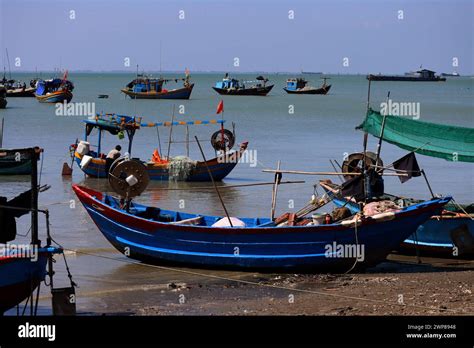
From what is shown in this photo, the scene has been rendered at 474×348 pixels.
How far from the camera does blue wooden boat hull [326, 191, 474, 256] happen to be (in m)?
→ 14.3

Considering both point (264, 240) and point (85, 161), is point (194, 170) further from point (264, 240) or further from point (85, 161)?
point (264, 240)

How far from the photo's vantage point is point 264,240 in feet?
44.2

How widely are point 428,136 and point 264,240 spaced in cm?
455

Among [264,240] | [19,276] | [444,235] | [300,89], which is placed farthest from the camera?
[300,89]

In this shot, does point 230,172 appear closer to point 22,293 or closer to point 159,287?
point 159,287

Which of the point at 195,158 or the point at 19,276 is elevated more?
the point at 19,276

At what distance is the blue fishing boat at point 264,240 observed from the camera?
13.2 meters

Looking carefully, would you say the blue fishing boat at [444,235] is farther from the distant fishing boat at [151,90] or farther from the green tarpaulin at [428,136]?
the distant fishing boat at [151,90]

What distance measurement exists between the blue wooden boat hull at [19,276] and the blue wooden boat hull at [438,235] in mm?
5426

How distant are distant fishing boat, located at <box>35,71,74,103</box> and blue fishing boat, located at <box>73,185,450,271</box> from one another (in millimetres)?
47158

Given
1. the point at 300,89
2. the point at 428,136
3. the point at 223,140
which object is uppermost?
the point at 428,136

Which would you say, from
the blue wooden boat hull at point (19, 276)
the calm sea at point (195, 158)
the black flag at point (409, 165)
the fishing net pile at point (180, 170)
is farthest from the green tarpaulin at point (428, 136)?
the blue wooden boat hull at point (19, 276)

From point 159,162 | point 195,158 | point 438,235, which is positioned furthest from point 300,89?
point 438,235

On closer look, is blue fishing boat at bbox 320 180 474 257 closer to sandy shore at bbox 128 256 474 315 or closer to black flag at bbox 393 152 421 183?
sandy shore at bbox 128 256 474 315
